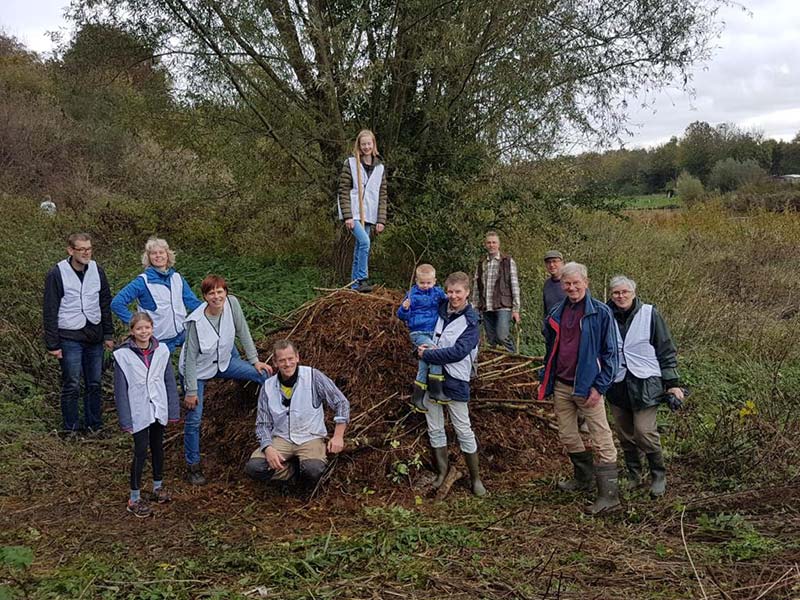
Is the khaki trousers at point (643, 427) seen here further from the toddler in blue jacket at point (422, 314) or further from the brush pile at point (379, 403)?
the toddler in blue jacket at point (422, 314)

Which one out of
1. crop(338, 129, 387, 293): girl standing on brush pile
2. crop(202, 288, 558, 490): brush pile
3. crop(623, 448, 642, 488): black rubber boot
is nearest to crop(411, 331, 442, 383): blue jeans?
crop(202, 288, 558, 490): brush pile

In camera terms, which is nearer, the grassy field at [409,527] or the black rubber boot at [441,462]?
the grassy field at [409,527]

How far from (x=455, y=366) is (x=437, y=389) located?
231 mm

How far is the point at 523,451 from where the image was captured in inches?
239

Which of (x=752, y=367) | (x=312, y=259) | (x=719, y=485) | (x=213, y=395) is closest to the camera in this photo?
(x=719, y=485)

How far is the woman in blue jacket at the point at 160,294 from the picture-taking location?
5797 mm

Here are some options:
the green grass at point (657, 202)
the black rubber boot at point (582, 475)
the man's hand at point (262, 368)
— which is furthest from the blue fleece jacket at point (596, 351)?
the green grass at point (657, 202)

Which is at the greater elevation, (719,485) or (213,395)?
(213,395)

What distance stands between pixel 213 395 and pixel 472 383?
255 centimetres

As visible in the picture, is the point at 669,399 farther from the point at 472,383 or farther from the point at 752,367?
the point at 752,367

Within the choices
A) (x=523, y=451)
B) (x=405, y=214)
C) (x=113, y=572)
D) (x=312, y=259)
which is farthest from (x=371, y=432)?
(x=312, y=259)

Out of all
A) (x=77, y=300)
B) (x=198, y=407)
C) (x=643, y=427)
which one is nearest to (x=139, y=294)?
(x=77, y=300)

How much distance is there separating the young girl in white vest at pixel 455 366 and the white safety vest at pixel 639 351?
1.10 metres

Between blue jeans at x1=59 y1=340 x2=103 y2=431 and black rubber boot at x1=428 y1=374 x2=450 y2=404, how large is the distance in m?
3.38
